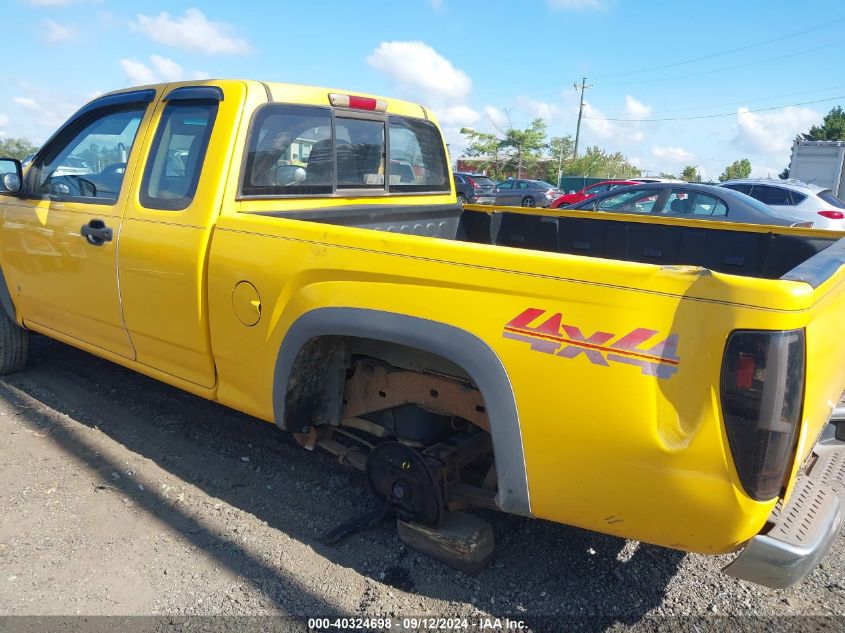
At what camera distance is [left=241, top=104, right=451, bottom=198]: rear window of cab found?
126 inches

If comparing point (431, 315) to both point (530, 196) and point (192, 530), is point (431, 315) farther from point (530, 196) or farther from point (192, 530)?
point (530, 196)

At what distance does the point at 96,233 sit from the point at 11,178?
3.53ft

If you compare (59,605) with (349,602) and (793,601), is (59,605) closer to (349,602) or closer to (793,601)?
(349,602)

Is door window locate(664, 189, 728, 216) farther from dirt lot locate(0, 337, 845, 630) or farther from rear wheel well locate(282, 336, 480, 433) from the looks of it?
rear wheel well locate(282, 336, 480, 433)

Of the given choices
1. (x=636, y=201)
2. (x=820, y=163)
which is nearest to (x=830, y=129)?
(x=820, y=163)

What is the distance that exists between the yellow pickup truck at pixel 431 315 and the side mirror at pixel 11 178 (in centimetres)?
2

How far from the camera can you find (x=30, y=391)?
454 cm

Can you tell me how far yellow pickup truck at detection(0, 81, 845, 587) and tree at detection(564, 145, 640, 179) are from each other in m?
57.5

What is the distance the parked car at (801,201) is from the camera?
1229cm

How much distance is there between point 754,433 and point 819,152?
24.5m

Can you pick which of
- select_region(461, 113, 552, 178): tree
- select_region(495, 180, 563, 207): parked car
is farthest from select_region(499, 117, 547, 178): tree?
select_region(495, 180, 563, 207): parked car

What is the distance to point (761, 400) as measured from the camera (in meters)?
1.77

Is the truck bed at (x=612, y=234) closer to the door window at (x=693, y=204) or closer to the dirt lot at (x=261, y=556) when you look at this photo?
the dirt lot at (x=261, y=556)

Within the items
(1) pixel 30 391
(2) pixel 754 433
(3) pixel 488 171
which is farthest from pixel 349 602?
(3) pixel 488 171
